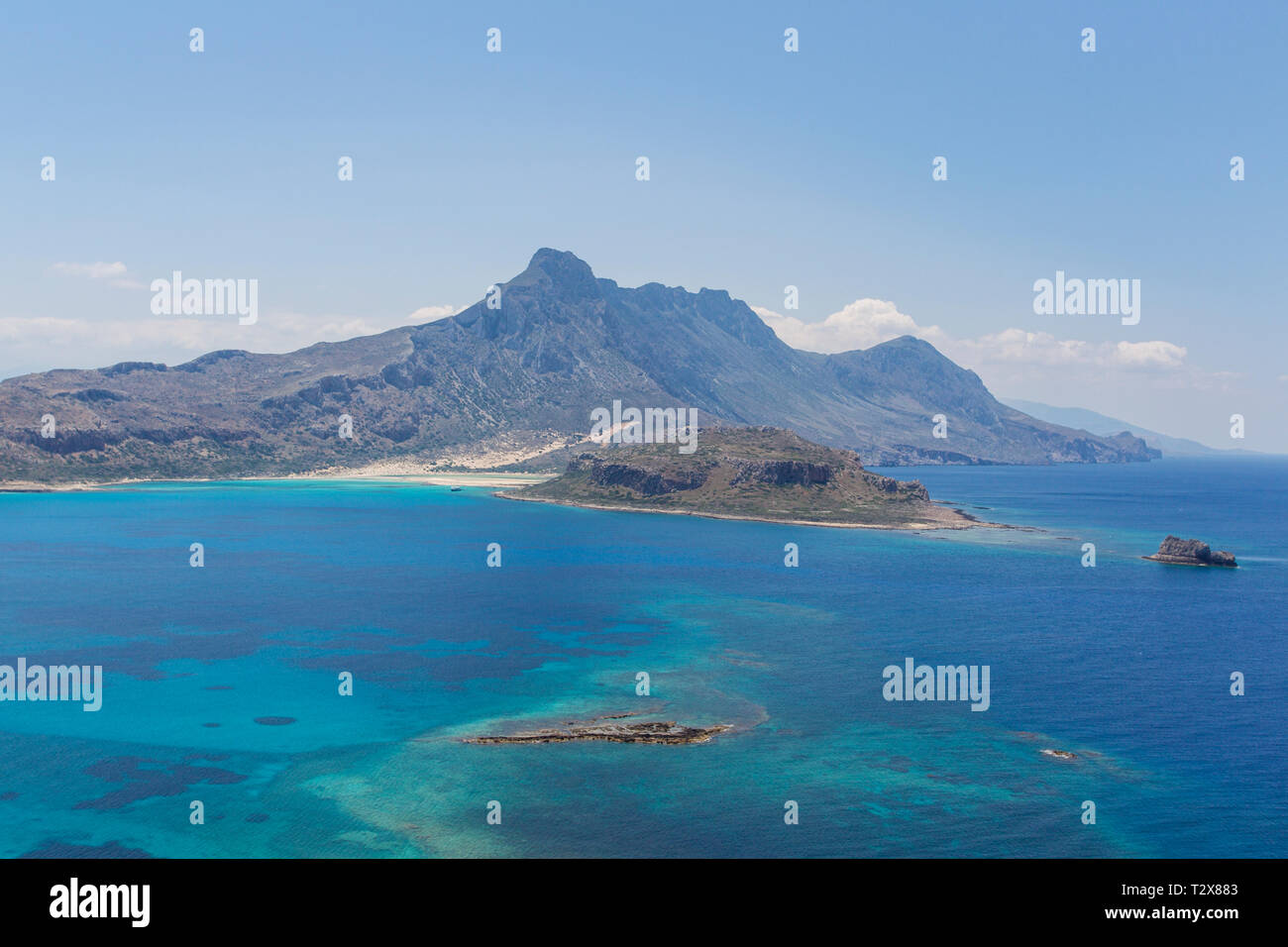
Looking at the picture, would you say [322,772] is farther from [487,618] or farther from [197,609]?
[197,609]

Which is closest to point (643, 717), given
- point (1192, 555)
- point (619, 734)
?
point (619, 734)

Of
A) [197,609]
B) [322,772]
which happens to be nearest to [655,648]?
[322,772]

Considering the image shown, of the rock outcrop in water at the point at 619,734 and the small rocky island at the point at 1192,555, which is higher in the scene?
the small rocky island at the point at 1192,555

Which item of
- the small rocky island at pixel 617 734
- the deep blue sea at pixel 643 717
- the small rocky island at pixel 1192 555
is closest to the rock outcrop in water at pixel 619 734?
the small rocky island at pixel 617 734

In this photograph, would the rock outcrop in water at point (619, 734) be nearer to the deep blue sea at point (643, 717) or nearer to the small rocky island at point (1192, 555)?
the deep blue sea at point (643, 717)

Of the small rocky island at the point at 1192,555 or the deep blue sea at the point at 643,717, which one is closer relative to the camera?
the deep blue sea at the point at 643,717
